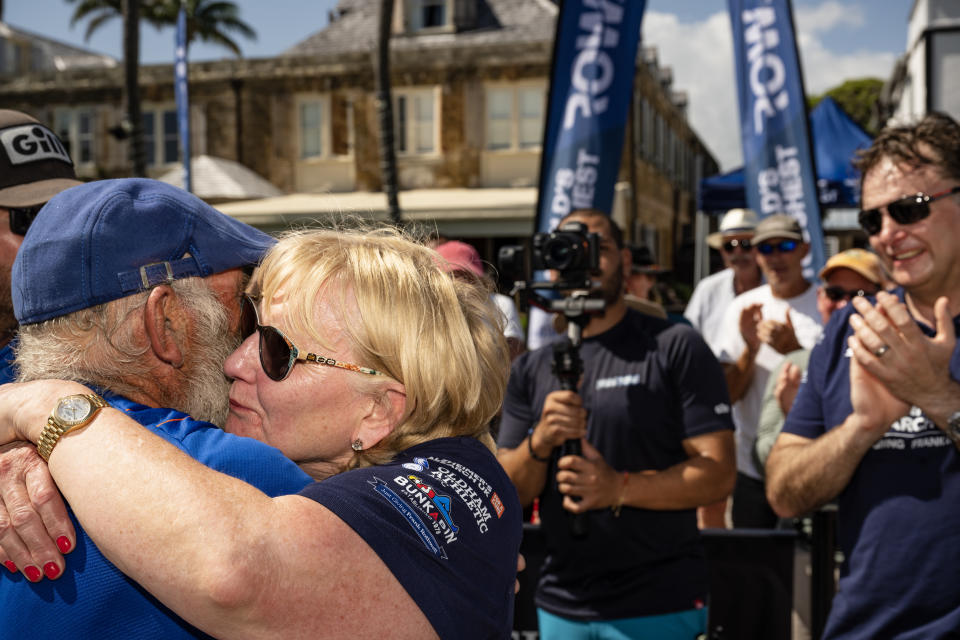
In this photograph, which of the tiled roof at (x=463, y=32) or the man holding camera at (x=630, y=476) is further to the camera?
the tiled roof at (x=463, y=32)

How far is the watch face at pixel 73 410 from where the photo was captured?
115cm

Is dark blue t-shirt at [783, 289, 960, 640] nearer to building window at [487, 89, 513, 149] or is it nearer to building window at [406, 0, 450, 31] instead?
building window at [487, 89, 513, 149]

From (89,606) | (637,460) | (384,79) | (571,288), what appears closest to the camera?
(89,606)

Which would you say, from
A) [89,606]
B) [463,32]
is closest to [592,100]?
[89,606]

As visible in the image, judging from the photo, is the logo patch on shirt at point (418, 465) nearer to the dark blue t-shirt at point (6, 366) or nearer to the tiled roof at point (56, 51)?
the dark blue t-shirt at point (6, 366)

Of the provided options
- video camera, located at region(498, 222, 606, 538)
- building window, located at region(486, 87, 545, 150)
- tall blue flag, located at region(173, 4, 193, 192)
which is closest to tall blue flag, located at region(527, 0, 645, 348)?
video camera, located at region(498, 222, 606, 538)

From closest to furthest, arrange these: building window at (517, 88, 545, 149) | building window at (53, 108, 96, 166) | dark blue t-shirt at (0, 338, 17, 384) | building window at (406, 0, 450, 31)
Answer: dark blue t-shirt at (0, 338, 17, 384)
building window at (517, 88, 545, 149)
building window at (406, 0, 450, 31)
building window at (53, 108, 96, 166)

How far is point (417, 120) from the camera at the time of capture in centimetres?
2252

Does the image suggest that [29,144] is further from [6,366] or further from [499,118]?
[499,118]

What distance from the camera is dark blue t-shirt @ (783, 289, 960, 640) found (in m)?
2.16

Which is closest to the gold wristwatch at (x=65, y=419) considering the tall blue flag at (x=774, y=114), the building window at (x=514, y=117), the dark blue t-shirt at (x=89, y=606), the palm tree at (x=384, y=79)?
the dark blue t-shirt at (x=89, y=606)

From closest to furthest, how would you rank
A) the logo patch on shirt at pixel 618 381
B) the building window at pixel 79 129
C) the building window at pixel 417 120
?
1. the logo patch on shirt at pixel 618 381
2. the building window at pixel 417 120
3. the building window at pixel 79 129

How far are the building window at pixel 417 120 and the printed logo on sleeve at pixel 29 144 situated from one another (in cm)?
2053

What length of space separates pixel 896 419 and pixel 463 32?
22991 millimetres
